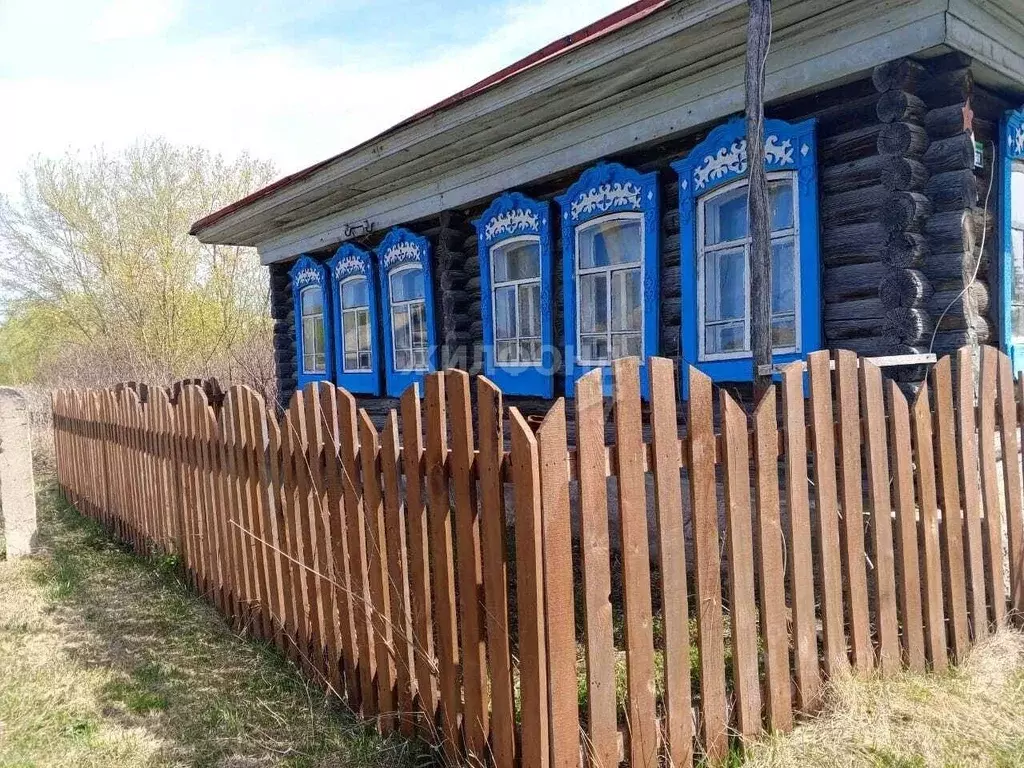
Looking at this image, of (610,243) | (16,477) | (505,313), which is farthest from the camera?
(505,313)

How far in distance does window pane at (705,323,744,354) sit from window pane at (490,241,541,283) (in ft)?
6.96

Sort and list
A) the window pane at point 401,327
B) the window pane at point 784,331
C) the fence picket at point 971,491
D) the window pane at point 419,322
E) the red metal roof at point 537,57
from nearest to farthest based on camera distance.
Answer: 1. the fence picket at point 971,491
2. the window pane at point 784,331
3. the red metal roof at point 537,57
4. the window pane at point 419,322
5. the window pane at point 401,327

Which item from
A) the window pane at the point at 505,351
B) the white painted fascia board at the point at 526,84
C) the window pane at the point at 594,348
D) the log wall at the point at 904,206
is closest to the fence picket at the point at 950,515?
the log wall at the point at 904,206

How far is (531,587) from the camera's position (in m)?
2.12

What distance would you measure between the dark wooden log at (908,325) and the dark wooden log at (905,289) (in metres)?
0.04

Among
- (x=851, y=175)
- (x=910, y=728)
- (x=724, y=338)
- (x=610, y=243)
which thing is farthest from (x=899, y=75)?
(x=910, y=728)

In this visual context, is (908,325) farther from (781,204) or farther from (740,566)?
(740,566)

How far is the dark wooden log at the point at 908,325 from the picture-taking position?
421 cm

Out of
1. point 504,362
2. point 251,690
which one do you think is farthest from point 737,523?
point 504,362

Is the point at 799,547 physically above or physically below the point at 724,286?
below

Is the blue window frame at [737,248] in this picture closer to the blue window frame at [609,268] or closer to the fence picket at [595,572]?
the blue window frame at [609,268]

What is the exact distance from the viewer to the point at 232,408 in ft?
12.6

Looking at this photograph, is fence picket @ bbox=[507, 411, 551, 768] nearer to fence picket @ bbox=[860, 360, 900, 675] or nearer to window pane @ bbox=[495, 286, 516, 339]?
fence picket @ bbox=[860, 360, 900, 675]

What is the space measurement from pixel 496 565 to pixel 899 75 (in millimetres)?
3840
